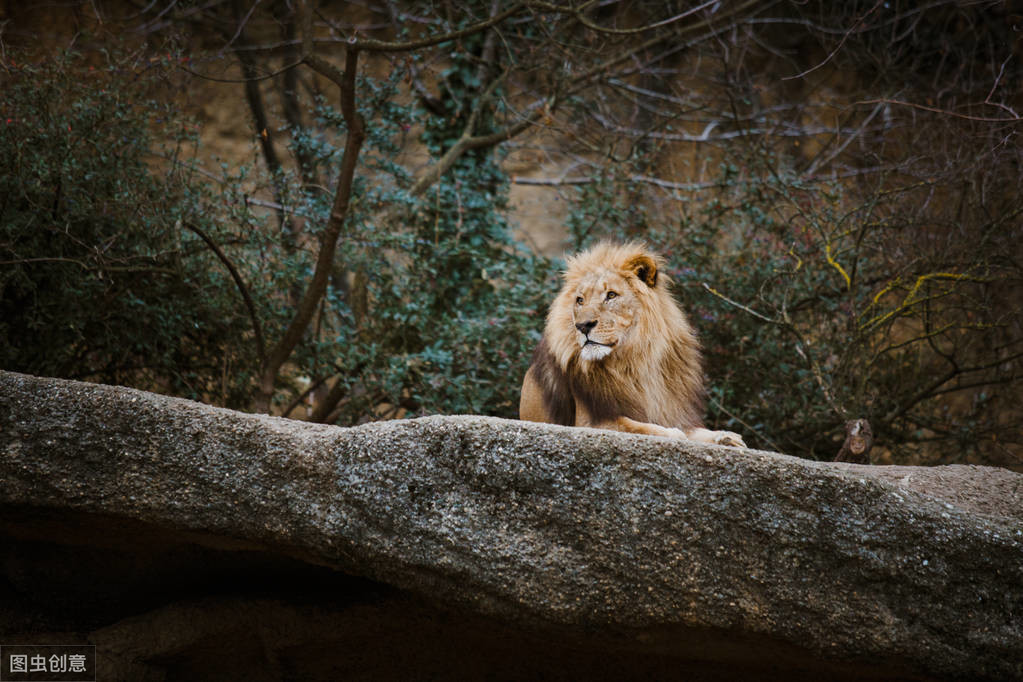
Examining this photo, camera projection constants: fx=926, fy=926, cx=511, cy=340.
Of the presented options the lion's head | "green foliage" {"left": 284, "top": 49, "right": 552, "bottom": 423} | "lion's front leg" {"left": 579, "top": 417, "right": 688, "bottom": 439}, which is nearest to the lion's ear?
the lion's head

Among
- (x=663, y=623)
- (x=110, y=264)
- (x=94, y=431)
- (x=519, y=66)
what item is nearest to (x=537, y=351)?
(x=663, y=623)

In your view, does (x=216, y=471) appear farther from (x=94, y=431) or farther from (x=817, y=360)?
Result: (x=817, y=360)

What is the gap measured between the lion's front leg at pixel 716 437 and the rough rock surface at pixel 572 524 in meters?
0.48

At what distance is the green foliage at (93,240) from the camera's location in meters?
4.68

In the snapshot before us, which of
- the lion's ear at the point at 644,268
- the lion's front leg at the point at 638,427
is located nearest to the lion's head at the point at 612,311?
the lion's ear at the point at 644,268

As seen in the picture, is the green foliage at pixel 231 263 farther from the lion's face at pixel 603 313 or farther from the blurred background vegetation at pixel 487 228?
the lion's face at pixel 603 313

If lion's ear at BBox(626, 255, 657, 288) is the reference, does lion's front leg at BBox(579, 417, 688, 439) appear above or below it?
below

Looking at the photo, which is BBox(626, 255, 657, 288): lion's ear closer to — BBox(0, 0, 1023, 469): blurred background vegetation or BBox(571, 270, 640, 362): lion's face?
BBox(571, 270, 640, 362): lion's face

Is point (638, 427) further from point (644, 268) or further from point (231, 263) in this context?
point (231, 263)

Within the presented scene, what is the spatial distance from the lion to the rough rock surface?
0.62m

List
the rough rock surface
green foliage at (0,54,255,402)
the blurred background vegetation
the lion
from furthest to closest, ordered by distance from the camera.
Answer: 1. the blurred background vegetation
2. green foliage at (0,54,255,402)
3. the lion
4. the rough rock surface

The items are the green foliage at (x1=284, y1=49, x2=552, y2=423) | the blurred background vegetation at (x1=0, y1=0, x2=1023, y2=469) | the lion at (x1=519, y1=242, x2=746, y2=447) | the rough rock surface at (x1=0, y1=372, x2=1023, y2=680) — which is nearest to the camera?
the rough rock surface at (x1=0, y1=372, x2=1023, y2=680)

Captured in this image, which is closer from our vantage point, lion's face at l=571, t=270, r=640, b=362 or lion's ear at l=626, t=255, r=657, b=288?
lion's face at l=571, t=270, r=640, b=362

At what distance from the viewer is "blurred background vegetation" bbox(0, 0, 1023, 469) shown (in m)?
5.00
